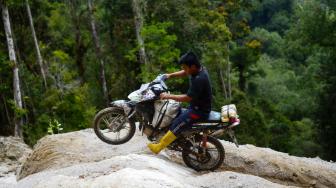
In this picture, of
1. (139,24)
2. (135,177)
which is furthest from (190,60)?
(139,24)

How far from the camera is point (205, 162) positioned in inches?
468

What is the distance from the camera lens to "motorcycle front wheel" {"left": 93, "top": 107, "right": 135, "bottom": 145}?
477 inches

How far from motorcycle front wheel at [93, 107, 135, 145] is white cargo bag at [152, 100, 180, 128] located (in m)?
0.66

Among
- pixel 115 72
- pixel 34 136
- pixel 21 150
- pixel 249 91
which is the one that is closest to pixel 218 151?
pixel 21 150

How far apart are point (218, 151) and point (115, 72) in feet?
88.2

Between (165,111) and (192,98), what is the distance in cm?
83

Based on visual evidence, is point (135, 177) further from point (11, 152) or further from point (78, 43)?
point (78, 43)

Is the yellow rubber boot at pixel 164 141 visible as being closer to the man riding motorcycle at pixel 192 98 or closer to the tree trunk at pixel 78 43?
the man riding motorcycle at pixel 192 98

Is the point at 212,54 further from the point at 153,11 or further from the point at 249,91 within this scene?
the point at 249,91

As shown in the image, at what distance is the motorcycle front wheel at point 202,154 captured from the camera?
11797mm

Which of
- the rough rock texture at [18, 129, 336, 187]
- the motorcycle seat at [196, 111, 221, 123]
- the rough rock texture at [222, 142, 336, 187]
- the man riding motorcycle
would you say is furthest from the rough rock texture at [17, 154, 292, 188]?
the rough rock texture at [222, 142, 336, 187]

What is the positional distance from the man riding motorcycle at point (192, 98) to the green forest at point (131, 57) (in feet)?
47.3

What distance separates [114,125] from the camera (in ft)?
40.0

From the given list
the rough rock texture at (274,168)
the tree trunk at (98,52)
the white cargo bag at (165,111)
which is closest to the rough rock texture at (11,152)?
the white cargo bag at (165,111)
